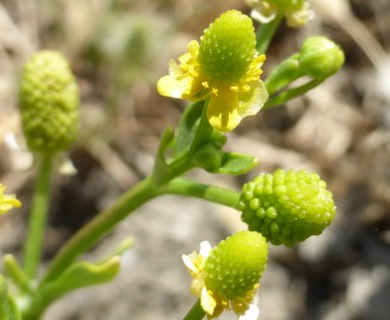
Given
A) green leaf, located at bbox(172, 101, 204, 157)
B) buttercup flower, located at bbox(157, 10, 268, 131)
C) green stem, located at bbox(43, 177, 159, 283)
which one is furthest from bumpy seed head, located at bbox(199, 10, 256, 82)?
green stem, located at bbox(43, 177, 159, 283)

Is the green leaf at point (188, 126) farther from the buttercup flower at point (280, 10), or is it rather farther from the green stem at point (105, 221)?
the buttercup flower at point (280, 10)

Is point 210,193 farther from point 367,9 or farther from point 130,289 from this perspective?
point 367,9

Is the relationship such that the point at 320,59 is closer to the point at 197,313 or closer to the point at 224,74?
the point at 224,74

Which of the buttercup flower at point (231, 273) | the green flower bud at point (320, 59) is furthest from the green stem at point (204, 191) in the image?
the green flower bud at point (320, 59)

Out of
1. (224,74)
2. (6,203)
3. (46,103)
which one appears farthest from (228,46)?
(46,103)

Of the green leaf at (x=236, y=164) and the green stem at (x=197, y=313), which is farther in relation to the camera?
the green leaf at (x=236, y=164)

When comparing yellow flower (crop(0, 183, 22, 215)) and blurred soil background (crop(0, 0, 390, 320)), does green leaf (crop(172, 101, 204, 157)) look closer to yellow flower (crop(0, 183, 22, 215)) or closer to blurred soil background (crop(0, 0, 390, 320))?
yellow flower (crop(0, 183, 22, 215))
